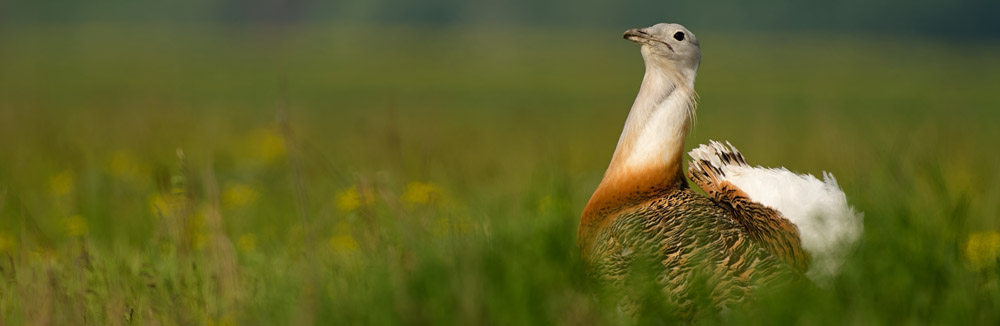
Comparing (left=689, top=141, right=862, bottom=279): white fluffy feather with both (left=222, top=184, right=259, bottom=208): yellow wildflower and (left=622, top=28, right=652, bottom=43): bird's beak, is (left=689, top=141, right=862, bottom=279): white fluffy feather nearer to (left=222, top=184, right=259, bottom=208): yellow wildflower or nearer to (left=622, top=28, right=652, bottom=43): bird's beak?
(left=622, top=28, right=652, bottom=43): bird's beak

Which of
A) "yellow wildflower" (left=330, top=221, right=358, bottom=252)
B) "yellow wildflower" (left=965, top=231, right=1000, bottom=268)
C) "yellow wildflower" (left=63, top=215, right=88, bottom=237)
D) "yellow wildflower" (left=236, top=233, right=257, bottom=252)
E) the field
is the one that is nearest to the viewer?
the field

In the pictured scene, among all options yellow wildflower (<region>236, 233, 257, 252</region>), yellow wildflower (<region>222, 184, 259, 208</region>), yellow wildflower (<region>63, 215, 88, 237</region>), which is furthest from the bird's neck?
yellow wildflower (<region>63, 215, 88, 237</region>)

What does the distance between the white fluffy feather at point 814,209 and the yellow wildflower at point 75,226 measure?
3.24 m

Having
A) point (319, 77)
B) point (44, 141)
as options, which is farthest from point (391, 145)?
point (319, 77)

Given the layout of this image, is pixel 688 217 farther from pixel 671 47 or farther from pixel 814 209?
pixel 671 47

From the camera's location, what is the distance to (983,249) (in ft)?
10.8

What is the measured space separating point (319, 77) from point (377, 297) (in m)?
47.3

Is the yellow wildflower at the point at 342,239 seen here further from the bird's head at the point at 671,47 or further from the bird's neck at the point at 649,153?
the bird's head at the point at 671,47

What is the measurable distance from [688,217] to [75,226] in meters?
3.21

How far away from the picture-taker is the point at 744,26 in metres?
164

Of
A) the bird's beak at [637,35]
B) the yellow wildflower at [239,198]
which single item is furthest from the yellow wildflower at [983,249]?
the yellow wildflower at [239,198]

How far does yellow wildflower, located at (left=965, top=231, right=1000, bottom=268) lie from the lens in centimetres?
312

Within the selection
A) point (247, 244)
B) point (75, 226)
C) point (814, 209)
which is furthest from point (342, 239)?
point (814, 209)

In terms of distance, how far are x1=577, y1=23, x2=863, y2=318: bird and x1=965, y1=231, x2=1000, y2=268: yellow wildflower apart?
0.52 metres
